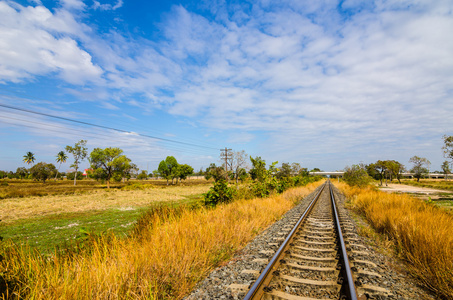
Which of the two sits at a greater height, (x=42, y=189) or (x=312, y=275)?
(x=312, y=275)

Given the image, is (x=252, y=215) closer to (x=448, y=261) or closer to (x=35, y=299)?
(x=448, y=261)

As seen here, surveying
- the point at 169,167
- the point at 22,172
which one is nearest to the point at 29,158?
the point at 22,172

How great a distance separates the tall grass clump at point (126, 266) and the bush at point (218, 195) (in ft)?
15.4

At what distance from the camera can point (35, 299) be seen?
2.64 m

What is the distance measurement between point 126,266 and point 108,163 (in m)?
62.1

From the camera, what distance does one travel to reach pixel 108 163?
57.8 m

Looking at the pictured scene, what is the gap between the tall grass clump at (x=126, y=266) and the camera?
2969mm

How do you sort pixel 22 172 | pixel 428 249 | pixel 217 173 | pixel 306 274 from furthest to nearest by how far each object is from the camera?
pixel 22 172 < pixel 217 173 < pixel 428 249 < pixel 306 274

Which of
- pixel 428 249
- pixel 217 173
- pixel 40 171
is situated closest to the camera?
pixel 428 249

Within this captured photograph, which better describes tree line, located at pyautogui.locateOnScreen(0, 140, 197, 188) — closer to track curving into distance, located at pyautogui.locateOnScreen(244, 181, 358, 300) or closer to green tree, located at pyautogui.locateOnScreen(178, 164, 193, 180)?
green tree, located at pyautogui.locateOnScreen(178, 164, 193, 180)

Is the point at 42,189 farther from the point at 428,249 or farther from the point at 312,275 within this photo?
the point at 428,249

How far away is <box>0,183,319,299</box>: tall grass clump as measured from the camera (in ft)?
9.74

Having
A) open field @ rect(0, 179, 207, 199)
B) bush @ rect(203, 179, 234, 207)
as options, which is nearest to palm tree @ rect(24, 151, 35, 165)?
open field @ rect(0, 179, 207, 199)

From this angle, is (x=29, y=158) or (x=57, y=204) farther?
(x=29, y=158)
